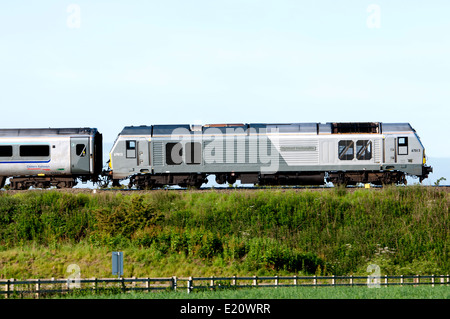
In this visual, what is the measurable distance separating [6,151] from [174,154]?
34.4 ft

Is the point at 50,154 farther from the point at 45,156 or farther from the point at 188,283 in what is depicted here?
the point at 188,283

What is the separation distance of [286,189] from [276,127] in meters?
4.06

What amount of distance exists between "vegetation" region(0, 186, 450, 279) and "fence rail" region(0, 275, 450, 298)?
1.46 meters

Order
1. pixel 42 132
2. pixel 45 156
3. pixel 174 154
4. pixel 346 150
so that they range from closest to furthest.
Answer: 1. pixel 174 154
2. pixel 346 150
3. pixel 45 156
4. pixel 42 132

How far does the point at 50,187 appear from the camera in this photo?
3638cm

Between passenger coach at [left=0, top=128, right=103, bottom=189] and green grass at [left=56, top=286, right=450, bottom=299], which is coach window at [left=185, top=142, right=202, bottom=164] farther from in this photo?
green grass at [left=56, top=286, right=450, bottom=299]

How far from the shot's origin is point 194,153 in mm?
34500

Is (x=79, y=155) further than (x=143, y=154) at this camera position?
Yes

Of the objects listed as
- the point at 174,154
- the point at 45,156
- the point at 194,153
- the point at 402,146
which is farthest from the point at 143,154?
the point at 402,146

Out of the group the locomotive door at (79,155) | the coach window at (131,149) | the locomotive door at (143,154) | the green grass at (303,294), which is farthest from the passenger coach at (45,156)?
the green grass at (303,294)

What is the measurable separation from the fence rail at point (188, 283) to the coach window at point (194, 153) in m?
11.6
